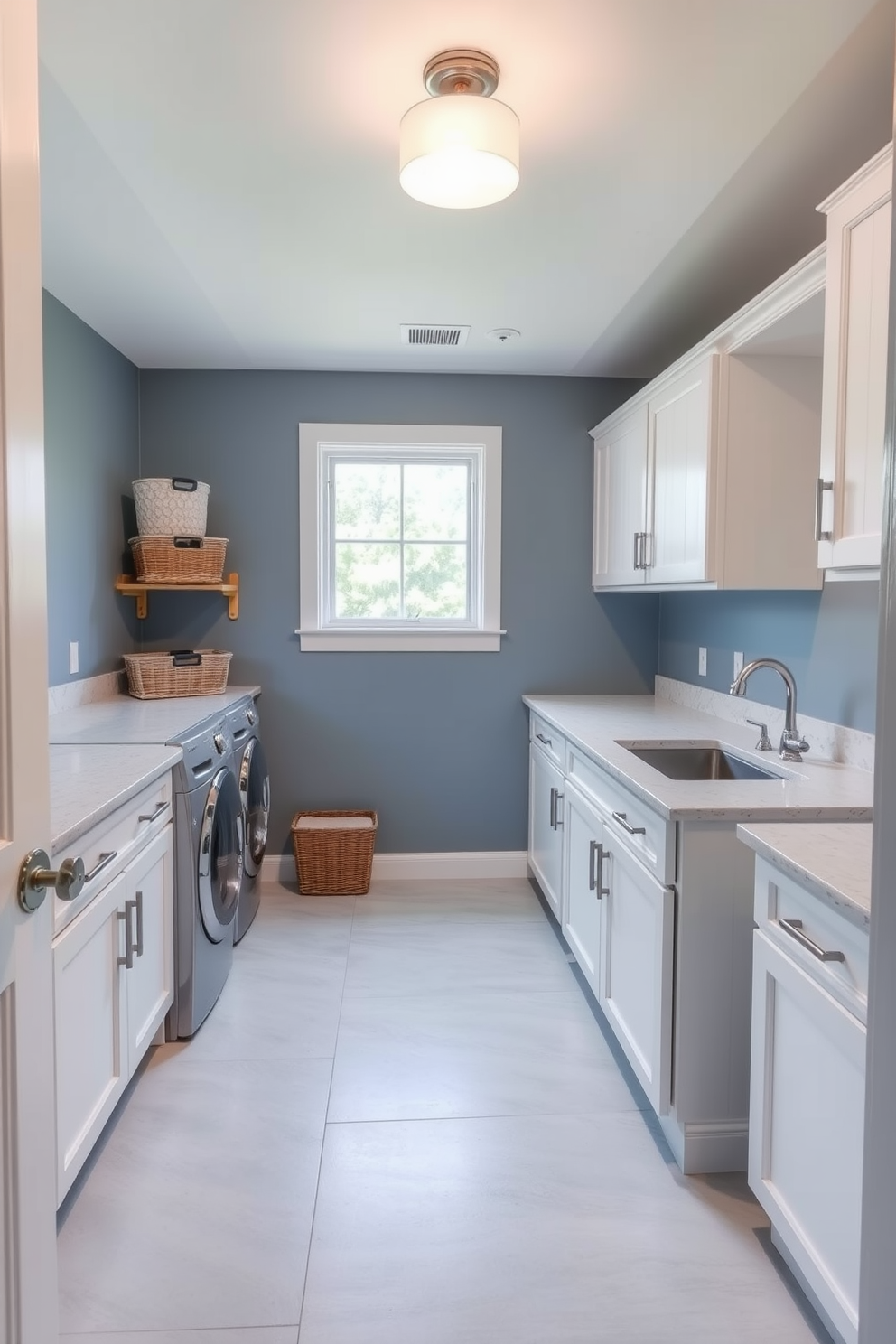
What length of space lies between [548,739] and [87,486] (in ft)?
6.77

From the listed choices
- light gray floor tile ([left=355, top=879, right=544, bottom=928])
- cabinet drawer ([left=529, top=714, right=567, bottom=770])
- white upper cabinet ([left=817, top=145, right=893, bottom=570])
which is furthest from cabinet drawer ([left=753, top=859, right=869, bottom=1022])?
light gray floor tile ([left=355, top=879, right=544, bottom=928])

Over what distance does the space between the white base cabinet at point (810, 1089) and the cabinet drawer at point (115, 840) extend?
1.29 meters

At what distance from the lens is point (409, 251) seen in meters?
2.44

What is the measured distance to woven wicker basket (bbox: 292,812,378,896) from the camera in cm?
357

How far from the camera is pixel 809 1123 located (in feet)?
4.43

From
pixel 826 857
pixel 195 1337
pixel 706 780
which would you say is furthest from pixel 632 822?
pixel 195 1337

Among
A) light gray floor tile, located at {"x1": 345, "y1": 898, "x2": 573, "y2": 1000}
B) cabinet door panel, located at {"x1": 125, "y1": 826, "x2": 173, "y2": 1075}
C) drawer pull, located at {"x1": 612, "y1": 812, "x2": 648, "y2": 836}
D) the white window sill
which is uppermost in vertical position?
the white window sill

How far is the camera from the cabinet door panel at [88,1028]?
5.06 ft

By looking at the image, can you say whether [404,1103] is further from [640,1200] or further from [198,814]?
[198,814]

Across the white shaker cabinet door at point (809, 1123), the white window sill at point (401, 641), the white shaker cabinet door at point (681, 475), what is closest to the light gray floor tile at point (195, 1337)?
the white shaker cabinet door at point (809, 1123)

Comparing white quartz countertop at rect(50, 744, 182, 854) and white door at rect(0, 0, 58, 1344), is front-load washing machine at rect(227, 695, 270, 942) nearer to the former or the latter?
white quartz countertop at rect(50, 744, 182, 854)

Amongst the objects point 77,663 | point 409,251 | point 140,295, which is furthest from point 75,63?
point 77,663

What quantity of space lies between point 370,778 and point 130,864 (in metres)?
1.91

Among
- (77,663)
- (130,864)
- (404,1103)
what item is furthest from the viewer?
(77,663)
